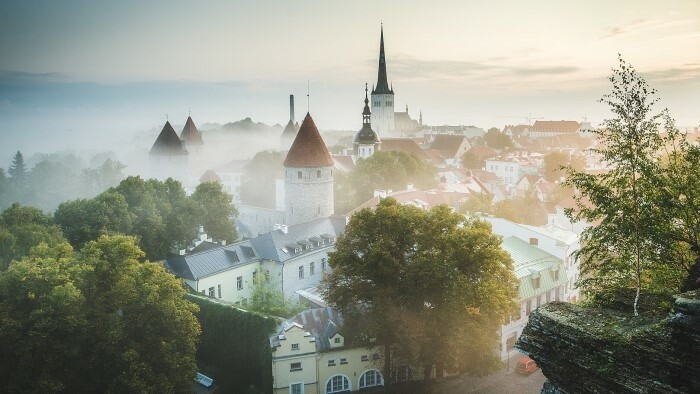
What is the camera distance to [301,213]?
41281 mm

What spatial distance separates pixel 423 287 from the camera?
2211 centimetres

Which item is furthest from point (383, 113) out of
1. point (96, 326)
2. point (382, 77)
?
point (96, 326)

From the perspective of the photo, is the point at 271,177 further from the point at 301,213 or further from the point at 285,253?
the point at 285,253

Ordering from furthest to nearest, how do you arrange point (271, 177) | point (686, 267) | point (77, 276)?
1. point (271, 177)
2. point (77, 276)
3. point (686, 267)

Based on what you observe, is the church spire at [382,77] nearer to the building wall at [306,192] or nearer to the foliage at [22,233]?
the building wall at [306,192]

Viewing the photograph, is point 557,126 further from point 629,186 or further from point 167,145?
point 629,186

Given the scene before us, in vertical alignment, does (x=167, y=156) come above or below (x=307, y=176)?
above

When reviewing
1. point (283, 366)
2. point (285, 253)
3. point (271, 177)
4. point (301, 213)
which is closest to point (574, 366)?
point (283, 366)

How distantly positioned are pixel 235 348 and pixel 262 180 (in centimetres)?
4437

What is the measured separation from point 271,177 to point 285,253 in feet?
115

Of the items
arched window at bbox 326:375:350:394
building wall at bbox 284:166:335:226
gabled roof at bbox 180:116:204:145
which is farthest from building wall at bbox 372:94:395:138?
arched window at bbox 326:375:350:394

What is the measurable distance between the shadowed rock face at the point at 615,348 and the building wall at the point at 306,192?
3128 cm

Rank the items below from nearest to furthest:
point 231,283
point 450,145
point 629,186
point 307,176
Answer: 1. point 629,186
2. point 231,283
3. point 307,176
4. point 450,145

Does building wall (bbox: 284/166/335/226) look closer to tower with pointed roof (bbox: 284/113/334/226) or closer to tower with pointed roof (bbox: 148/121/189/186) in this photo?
tower with pointed roof (bbox: 284/113/334/226)
